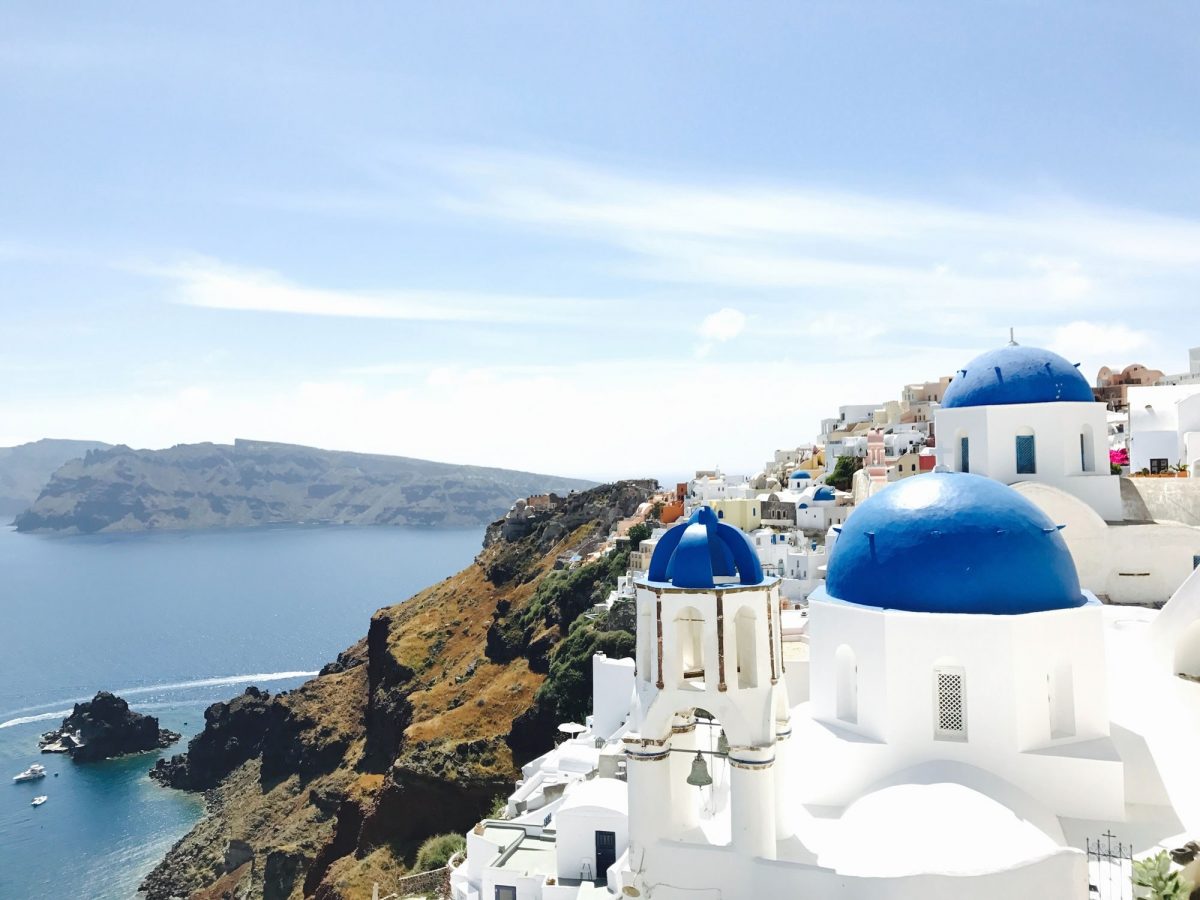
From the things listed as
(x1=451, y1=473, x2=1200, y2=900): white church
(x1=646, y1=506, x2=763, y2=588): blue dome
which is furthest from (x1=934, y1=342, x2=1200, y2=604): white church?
(x1=646, y1=506, x2=763, y2=588): blue dome

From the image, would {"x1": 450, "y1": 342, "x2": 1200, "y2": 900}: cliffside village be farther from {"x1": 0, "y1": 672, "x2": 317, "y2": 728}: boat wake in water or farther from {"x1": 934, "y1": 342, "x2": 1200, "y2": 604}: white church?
{"x1": 0, "y1": 672, "x2": 317, "y2": 728}: boat wake in water

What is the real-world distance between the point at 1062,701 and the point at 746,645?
4.42 meters

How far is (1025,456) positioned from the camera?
18203mm

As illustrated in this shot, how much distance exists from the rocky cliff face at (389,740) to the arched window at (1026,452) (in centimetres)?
2386

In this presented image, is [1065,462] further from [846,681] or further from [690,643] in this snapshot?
[690,643]

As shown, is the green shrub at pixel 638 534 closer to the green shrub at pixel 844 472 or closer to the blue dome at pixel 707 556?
the green shrub at pixel 844 472

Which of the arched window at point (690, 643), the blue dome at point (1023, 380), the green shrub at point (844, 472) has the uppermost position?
the blue dome at point (1023, 380)

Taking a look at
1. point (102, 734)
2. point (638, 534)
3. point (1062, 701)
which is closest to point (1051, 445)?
point (1062, 701)

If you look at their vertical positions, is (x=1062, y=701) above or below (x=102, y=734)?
above

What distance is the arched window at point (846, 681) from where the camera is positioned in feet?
39.9

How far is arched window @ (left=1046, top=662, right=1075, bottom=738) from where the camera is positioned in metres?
11.4

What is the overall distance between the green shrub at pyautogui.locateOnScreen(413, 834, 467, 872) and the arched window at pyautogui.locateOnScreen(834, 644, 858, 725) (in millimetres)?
22531

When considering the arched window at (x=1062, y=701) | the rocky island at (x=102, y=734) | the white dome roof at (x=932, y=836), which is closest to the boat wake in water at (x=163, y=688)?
the rocky island at (x=102, y=734)

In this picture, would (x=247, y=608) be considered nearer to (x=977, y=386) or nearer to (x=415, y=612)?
(x=415, y=612)
